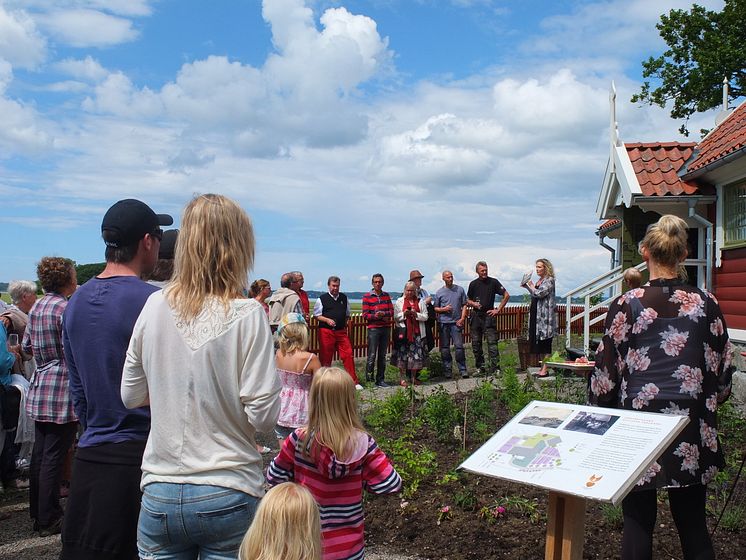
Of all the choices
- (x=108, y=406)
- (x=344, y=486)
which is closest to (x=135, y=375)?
(x=108, y=406)

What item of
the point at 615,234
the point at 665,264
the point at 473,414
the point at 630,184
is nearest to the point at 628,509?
the point at 665,264

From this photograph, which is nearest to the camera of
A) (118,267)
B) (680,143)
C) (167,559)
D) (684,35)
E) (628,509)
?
(167,559)

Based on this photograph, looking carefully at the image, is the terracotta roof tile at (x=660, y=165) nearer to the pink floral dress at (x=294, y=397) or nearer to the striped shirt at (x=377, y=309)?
the striped shirt at (x=377, y=309)

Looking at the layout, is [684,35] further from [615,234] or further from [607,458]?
[607,458]

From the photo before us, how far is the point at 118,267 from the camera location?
9.74 ft

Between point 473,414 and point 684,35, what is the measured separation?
23.3 m

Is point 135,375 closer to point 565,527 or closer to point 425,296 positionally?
point 565,527

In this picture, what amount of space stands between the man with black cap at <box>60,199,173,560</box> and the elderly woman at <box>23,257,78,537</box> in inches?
98.2

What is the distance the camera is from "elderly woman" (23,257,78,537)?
522 cm

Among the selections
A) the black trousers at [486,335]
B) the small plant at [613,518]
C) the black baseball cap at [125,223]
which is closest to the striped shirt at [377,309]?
the black trousers at [486,335]

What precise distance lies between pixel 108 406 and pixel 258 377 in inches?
29.7

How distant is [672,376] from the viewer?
341cm

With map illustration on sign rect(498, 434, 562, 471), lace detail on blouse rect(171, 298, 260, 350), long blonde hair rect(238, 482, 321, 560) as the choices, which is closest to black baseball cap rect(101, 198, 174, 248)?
lace detail on blouse rect(171, 298, 260, 350)

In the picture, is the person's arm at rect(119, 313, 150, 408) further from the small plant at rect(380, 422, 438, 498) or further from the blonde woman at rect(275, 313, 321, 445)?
the small plant at rect(380, 422, 438, 498)
